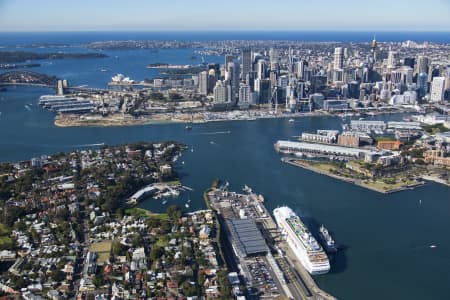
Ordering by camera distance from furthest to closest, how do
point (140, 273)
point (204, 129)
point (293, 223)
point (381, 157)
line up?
point (204, 129) → point (381, 157) → point (293, 223) → point (140, 273)

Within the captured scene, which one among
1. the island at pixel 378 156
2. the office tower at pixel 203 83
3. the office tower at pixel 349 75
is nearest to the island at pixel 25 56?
the office tower at pixel 203 83

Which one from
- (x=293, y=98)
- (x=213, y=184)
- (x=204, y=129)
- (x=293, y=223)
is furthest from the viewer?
(x=293, y=98)

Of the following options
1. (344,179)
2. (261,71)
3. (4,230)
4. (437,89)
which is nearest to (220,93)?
(261,71)

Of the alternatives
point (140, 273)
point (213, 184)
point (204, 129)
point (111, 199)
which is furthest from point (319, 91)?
Answer: point (140, 273)

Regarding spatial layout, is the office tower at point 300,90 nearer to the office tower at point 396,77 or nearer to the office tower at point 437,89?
the office tower at point 396,77

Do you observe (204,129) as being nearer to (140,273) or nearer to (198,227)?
(198,227)

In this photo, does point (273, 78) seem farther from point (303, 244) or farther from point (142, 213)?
point (303, 244)

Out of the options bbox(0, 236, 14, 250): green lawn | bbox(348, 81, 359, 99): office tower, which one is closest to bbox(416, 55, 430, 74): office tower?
bbox(348, 81, 359, 99): office tower
